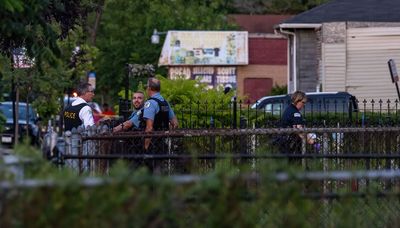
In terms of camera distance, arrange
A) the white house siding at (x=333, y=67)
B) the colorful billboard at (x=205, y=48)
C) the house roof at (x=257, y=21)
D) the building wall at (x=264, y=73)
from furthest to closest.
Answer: the house roof at (x=257, y=21) < the building wall at (x=264, y=73) < the colorful billboard at (x=205, y=48) < the white house siding at (x=333, y=67)

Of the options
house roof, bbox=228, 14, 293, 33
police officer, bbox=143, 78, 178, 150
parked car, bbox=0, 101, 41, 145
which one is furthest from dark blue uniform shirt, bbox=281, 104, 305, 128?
house roof, bbox=228, 14, 293, 33

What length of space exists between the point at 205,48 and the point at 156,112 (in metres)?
28.0

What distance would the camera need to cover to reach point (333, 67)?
30.2 metres

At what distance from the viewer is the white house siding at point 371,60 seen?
29500mm

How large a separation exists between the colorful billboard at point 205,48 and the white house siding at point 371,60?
12.3 meters

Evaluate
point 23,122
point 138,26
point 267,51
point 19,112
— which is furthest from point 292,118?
point 138,26

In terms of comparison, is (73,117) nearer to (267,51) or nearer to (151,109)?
(151,109)

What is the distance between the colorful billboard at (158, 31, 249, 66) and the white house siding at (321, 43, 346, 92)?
1190 centimetres

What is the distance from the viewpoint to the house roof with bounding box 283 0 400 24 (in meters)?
30.0

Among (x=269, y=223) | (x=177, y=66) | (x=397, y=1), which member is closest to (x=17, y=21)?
(x=269, y=223)

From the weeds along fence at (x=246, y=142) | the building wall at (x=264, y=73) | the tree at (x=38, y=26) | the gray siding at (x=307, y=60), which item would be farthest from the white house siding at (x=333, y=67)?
the weeds along fence at (x=246, y=142)

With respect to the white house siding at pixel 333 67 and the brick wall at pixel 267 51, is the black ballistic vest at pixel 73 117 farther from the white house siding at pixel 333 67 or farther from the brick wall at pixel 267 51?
the brick wall at pixel 267 51

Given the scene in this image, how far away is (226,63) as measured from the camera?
139 ft

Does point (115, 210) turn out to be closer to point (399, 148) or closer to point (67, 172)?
point (67, 172)
